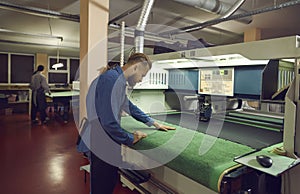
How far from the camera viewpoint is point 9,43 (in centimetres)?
686

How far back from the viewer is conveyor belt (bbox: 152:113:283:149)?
1.49 meters

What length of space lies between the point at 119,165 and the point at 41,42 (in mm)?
6409

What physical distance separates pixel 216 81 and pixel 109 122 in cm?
114

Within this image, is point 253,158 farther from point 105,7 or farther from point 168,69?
point 105,7

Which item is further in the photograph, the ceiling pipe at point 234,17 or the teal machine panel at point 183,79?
the ceiling pipe at point 234,17

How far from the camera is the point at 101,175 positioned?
69.2 inches

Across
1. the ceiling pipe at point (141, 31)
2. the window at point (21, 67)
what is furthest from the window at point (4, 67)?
the ceiling pipe at point (141, 31)

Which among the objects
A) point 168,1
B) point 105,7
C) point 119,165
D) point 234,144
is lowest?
point 119,165

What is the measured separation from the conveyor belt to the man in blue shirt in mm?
305

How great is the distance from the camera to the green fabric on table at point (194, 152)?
112 centimetres

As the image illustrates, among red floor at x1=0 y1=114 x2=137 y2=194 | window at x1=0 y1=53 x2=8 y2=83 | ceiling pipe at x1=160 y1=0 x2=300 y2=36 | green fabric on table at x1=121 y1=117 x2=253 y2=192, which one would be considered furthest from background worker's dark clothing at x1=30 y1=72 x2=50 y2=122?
green fabric on table at x1=121 y1=117 x2=253 y2=192

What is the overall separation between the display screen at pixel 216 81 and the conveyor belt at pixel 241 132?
0.94 ft

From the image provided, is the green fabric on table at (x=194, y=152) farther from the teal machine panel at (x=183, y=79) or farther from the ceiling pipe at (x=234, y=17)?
the ceiling pipe at (x=234, y=17)

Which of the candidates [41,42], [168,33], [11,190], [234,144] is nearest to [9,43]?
[41,42]
